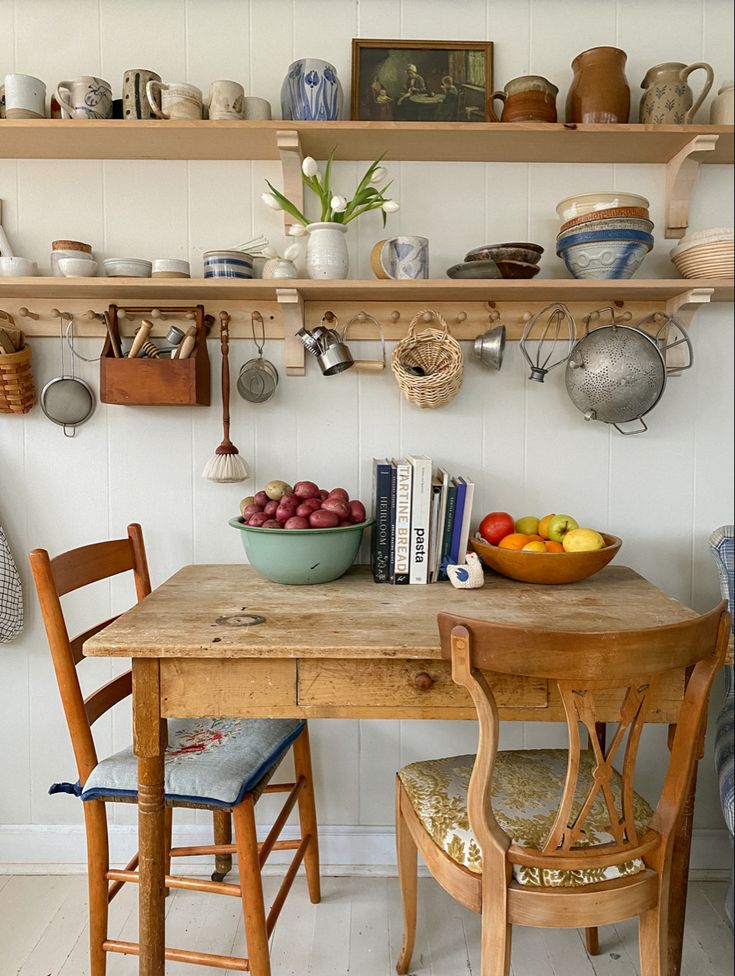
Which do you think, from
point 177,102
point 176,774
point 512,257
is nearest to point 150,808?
point 176,774

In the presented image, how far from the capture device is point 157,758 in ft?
4.41

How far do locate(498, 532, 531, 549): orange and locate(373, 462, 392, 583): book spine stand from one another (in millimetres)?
261

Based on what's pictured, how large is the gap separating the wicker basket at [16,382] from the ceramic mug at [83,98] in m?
0.56

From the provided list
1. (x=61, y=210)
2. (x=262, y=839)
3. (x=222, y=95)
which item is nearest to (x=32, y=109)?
(x=61, y=210)

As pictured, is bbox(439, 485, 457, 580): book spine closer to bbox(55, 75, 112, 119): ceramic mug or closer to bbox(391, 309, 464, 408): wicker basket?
bbox(391, 309, 464, 408): wicker basket

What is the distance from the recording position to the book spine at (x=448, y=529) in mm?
1730

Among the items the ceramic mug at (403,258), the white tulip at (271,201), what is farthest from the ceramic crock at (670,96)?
the white tulip at (271,201)

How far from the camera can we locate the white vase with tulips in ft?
5.75

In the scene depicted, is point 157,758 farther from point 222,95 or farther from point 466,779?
point 222,95

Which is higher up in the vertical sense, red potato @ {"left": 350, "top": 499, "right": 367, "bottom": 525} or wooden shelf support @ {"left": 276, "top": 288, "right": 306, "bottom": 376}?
wooden shelf support @ {"left": 276, "top": 288, "right": 306, "bottom": 376}

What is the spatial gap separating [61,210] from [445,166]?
97 cm

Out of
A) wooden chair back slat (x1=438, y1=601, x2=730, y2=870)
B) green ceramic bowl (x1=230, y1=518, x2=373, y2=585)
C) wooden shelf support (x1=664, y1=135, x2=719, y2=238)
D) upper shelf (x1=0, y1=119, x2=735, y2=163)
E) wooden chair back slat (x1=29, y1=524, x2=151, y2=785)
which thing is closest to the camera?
wooden chair back slat (x1=438, y1=601, x2=730, y2=870)

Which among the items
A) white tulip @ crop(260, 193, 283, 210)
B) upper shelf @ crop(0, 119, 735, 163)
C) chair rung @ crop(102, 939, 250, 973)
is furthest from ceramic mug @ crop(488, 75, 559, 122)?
chair rung @ crop(102, 939, 250, 973)

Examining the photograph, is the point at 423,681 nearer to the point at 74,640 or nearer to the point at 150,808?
the point at 150,808
